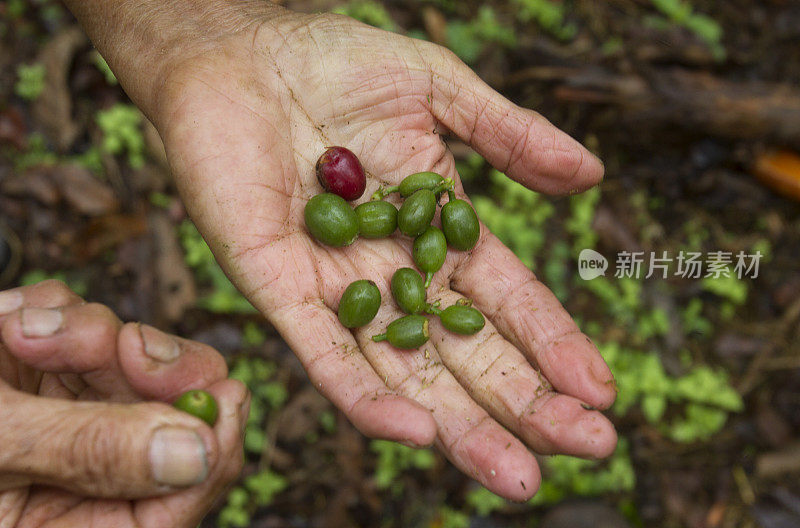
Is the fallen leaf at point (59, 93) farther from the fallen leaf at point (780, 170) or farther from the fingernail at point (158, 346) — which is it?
the fallen leaf at point (780, 170)

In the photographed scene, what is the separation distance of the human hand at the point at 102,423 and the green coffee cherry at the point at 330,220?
120 cm

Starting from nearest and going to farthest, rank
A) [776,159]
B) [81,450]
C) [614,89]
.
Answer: [81,450], [614,89], [776,159]

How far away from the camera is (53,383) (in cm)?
352

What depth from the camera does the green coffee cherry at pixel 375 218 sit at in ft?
Result: 15.1

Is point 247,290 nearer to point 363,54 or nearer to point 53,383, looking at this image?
point 53,383

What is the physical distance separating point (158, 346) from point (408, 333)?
158 cm

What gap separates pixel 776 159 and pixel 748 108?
892 mm

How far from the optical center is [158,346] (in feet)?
10.6

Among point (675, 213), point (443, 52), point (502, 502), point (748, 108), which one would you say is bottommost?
point (502, 502)

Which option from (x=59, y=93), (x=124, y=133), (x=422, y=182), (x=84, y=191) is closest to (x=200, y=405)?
(x=422, y=182)

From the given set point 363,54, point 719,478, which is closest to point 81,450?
point 363,54

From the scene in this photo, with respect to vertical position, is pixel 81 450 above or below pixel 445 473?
above

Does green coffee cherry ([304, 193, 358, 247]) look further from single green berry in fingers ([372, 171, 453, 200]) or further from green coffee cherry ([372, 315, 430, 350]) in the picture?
green coffee cherry ([372, 315, 430, 350])

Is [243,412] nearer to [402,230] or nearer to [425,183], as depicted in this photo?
[402,230]
